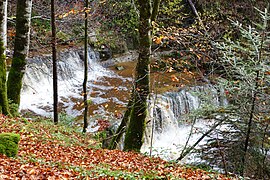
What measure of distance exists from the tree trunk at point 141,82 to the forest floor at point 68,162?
505 mm

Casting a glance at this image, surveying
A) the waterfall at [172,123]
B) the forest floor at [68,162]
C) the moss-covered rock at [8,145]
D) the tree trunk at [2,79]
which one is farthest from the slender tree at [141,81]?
the waterfall at [172,123]

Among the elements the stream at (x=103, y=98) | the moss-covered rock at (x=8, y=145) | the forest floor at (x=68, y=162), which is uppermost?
the stream at (x=103, y=98)

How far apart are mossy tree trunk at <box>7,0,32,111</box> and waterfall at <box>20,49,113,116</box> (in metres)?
3.25

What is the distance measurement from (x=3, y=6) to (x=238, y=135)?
6254 mm

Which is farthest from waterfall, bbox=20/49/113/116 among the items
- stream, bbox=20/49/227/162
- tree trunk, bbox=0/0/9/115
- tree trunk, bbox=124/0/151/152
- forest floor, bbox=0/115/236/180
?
tree trunk, bbox=124/0/151/152

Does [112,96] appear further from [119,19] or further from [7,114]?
[119,19]

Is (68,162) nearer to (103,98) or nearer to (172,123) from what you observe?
(172,123)

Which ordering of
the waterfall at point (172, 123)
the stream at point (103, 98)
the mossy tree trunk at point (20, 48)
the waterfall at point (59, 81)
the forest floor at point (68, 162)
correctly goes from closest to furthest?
the forest floor at point (68, 162) < the mossy tree trunk at point (20, 48) < the waterfall at point (172, 123) < the stream at point (103, 98) < the waterfall at point (59, 81)

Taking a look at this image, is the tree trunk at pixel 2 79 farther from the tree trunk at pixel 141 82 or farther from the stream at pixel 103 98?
the stream at pixel 103 98

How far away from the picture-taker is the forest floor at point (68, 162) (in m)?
4.61

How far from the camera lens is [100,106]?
1437cm

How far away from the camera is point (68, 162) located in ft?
19.7

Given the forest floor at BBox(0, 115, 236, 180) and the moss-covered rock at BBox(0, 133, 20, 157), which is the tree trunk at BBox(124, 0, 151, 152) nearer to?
the forest floor at BBox(0, 115, 236, 180)

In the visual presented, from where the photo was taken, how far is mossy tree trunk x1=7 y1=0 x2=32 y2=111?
8.12 metres
